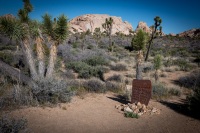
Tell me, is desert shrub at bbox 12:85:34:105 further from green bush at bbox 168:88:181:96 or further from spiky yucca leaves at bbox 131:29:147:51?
green bush at bbox 168:88:181:96

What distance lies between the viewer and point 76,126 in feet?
15.2

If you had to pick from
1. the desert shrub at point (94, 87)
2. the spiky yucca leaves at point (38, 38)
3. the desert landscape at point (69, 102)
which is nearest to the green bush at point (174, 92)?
the desert landscape at point (69, 102)

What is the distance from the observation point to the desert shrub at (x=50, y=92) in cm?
599

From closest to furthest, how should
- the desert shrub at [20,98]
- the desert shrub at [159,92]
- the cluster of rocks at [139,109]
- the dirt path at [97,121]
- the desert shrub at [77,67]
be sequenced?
the dirt path at [97,121] < the desert shrub at [20,98] < the cluster of rocks at [139,109] < the desert shrub at [159,92] < the desert shrub at [77,67]

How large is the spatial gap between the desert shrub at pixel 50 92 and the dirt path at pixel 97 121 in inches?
14.6

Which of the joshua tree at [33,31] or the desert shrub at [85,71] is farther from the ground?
the joshua tree at [33,31]

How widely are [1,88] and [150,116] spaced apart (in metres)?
6.25

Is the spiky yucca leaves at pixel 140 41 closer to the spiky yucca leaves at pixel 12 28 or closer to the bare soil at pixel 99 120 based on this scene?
the bare soil at pixel 99 120

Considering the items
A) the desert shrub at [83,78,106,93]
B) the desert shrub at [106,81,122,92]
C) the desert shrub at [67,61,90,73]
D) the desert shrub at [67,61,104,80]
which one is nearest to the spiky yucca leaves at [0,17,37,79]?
the desert shrub at [83,78,106,93]

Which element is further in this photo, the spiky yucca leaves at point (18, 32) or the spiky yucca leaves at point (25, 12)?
the spiky yucca leaves at point (25, 12)

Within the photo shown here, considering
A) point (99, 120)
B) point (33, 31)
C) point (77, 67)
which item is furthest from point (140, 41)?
point (99, 120)

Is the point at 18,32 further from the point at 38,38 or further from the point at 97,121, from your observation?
the point at 97,121

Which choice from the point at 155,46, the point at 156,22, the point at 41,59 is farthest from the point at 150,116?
the point at 155,46

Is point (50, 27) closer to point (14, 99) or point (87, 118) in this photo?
point (14, 99)
